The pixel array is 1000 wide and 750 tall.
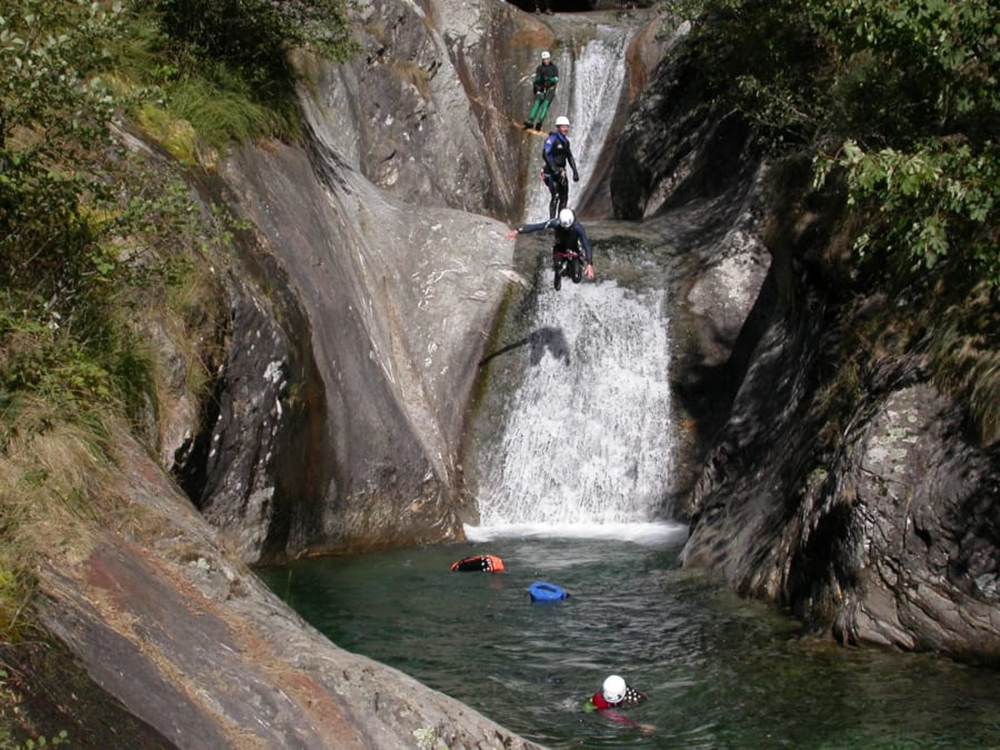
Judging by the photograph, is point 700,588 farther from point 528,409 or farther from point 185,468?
point 528,409

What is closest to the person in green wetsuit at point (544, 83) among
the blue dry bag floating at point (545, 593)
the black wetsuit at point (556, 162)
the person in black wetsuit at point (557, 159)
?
the person in black wetsuit at point (557, 159)

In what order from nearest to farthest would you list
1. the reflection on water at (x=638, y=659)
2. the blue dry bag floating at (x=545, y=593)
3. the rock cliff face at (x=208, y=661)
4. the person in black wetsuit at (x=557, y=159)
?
the rock cliff face at (x=208, y=661) < the reflection on water at (x=638, y=659) < the blue dry bag floating at (x=545, y=593) < the person in black wetsuit at (x=557, y=159)

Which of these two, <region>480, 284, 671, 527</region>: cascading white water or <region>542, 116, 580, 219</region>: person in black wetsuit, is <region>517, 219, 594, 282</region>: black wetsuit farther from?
<region>480, 284, 671, 527</region>: cascading white water

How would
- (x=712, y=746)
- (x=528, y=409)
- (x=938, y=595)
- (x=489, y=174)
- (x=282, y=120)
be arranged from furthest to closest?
(x=489, y=174) → (x=528, y=409) → (x=282, y=120) → (x=938, y=595) → (x=712, y=746)

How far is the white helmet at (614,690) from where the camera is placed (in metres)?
8.53

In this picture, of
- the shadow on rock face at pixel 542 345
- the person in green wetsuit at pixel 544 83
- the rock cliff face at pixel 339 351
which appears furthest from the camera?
the person in green wetsuit at pixel 544 83

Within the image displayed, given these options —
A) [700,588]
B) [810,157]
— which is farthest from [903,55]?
[700,588]

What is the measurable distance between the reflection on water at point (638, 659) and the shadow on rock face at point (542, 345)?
5914mm

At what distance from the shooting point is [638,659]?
1008 cm

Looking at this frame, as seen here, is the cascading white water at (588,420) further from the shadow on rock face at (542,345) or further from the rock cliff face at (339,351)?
the rock cliff face at (339,351)

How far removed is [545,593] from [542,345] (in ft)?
27.9

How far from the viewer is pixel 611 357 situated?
66.8 feet

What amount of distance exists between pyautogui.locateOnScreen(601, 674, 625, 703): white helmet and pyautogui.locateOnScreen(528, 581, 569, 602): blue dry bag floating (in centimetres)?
390

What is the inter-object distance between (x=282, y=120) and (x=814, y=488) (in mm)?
10543
